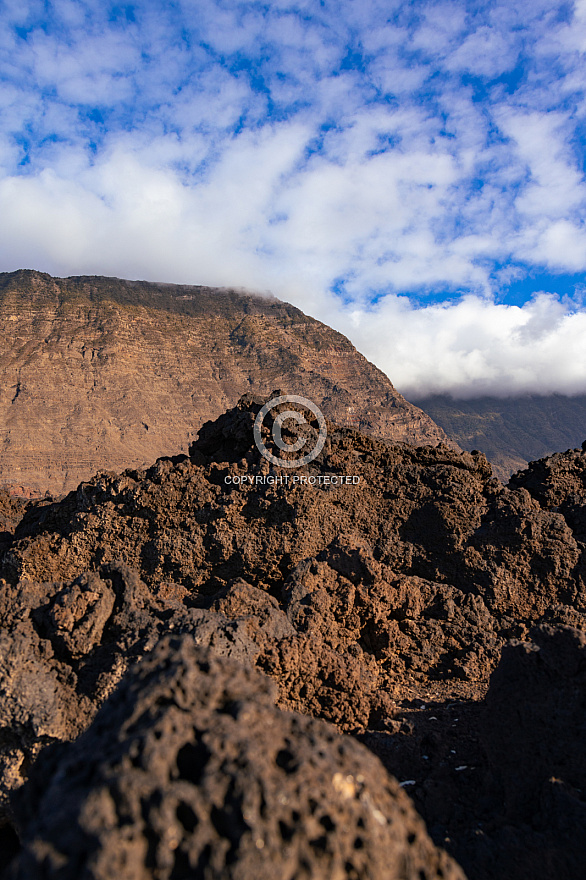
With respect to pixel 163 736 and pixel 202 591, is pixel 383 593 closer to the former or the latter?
pixel 202 591

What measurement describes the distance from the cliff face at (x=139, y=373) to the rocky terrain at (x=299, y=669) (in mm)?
40329

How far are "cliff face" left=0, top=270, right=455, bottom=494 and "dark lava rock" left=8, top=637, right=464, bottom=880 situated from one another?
44.0 metres

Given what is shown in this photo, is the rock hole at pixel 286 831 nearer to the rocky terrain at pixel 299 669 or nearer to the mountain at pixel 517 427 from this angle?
the rocky terrain at pixel 299 669

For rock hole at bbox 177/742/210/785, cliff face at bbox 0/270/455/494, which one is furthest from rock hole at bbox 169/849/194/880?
cliff face at bbox 0/270/455/494

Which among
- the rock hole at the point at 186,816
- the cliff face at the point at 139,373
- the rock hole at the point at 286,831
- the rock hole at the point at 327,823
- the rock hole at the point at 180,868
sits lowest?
the rock hole at the point at 180,868

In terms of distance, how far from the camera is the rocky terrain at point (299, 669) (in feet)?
5.40

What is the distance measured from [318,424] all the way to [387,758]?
14.3ft

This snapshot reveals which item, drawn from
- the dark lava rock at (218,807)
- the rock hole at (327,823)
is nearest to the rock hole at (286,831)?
the dark lava rock at (218,807)

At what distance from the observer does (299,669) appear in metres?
4.37

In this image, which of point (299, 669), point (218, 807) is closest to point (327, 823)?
point (218, 807)

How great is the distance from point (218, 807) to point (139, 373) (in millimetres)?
→ 59774

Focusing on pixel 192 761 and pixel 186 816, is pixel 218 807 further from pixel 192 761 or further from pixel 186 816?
pixel 192 761

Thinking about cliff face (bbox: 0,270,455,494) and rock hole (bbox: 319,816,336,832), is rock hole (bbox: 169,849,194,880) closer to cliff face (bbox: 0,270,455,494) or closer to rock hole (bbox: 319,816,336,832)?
rock hole (bbox: 319,816,336,832)

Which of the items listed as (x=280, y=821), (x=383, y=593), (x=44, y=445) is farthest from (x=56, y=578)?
(x=44, y=445)
